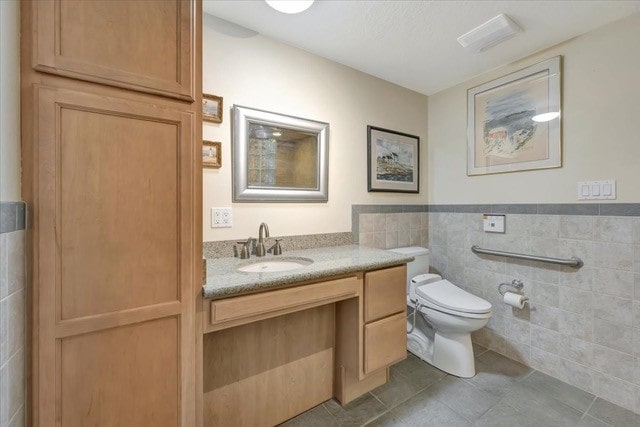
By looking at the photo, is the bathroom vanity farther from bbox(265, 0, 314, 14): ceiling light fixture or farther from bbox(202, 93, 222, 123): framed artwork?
bbox(265, 0, 314, 14): ceiling light fixture

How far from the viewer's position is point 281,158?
67.9 inches

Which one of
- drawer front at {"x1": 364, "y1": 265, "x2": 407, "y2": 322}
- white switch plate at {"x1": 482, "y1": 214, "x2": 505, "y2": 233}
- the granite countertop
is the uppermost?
white switch plate at {"x1": 482, "y1": 214, "x2": 505, "y2": 233}

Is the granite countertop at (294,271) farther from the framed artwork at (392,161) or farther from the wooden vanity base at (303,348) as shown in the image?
the framed artwork at (392,161)

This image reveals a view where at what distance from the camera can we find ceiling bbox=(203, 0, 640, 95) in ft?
4.72

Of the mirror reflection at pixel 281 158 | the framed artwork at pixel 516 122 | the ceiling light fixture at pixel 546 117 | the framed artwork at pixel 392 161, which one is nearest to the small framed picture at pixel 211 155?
the mirror reflection at pixel 281 158

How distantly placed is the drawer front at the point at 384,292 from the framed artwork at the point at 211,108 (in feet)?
3.94

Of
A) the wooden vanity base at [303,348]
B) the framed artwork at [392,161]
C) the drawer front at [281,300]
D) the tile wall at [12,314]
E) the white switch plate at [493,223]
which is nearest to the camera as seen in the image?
the tile wall at [12,314]

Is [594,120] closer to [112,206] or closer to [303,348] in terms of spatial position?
[303,348]

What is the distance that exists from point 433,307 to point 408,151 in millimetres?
1345

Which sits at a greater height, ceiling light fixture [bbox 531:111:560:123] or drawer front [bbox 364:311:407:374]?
ceiling light fixture [bbox 531:111:560:123]

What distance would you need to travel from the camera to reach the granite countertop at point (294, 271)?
3.44 feet

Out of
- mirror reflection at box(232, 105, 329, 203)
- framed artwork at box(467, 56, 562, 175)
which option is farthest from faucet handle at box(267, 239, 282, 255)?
framed artwork at box(467, 56, 562, 175)

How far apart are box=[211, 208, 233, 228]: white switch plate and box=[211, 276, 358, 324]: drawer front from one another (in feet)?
1.92

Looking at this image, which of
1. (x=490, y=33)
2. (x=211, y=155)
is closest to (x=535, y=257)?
(x=490, y=33)
